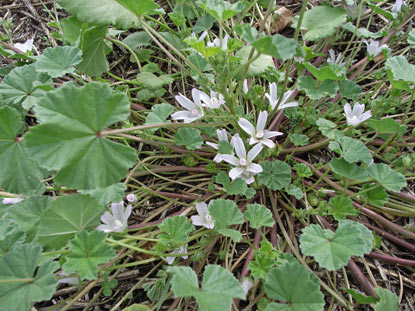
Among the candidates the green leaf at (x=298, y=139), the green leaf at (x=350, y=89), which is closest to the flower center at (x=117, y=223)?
the green leaf at (x=298, y=139)

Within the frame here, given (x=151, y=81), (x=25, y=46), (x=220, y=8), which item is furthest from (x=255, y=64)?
(x=25, y=46)

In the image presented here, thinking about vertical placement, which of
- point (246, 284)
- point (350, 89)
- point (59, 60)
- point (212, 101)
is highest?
point (59, 60)

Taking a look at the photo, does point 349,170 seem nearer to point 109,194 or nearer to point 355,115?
point 355,115

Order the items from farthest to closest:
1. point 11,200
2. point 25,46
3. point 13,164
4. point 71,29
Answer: point 25,46, point 71,29, point 11,200, point 13,164

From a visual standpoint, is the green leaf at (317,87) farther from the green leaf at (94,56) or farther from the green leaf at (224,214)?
the green leaf at (94,56)

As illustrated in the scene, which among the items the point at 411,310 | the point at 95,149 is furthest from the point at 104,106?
the point at 411,310

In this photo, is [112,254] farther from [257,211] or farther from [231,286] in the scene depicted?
[257,211]

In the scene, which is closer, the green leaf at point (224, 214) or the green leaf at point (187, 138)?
the green leaf at point (224, 214)
